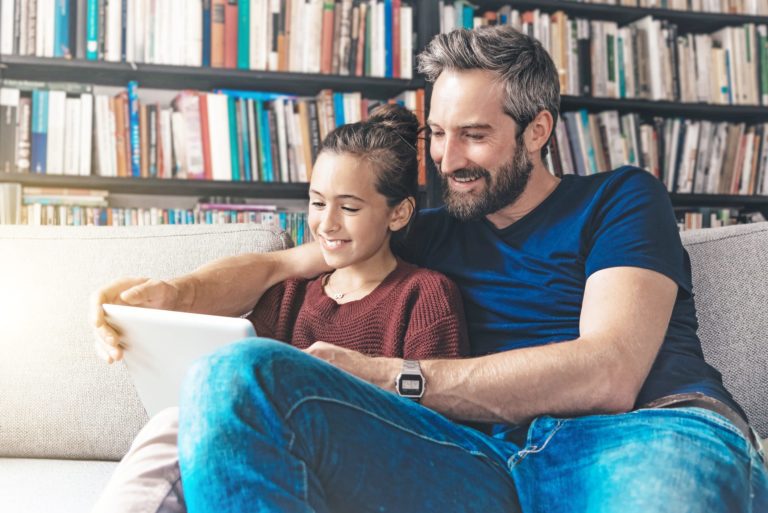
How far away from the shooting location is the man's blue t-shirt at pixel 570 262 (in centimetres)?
118

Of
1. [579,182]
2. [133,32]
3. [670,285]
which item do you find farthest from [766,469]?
[133,32]

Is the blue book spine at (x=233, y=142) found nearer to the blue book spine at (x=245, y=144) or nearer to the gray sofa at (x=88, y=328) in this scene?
the blue book spine at (x=245, y=144)

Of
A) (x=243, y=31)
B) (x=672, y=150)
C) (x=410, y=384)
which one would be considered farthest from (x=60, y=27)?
(x=672, y=150)

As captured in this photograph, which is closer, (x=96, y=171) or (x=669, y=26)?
(x=96, y=171)

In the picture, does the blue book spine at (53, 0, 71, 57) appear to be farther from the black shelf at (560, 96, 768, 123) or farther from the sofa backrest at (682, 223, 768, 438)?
the sofa backrest at (682, 223, 768, 438)

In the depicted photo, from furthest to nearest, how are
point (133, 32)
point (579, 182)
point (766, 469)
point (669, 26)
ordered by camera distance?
1. point (669, 26)
2. point (133, 32)
3. point (579, 182)
4. point (766, 469)

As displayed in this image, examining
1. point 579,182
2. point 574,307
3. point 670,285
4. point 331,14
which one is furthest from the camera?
point 331,14

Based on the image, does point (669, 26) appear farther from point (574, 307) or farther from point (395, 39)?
point (574, 307)

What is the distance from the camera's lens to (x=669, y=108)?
2941 millimetres

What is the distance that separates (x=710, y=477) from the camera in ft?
2.88

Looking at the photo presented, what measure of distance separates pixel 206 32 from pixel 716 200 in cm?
202

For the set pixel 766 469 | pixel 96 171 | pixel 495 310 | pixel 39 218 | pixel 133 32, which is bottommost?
pixel 766 469

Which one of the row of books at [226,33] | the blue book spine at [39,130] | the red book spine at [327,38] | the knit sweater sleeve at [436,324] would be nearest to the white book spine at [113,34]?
the row of books at [226,33]

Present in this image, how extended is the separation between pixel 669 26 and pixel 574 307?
2070 millimetres
